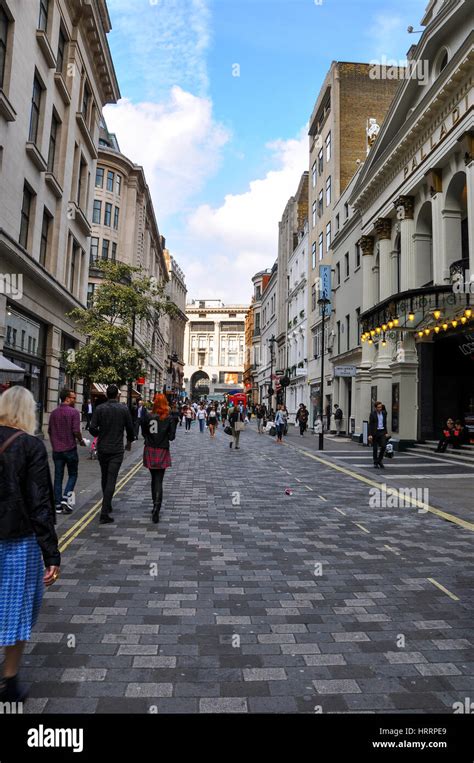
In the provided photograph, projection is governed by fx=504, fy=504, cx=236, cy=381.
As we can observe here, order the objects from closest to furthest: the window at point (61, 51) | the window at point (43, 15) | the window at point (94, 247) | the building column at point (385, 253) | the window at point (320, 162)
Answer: the window at point (43, 15), the window at point (61, 51), the building column at point (385, 253), the window at point (320, 162), the window at point (94, 247)

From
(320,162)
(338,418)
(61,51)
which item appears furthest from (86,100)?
(338,418)

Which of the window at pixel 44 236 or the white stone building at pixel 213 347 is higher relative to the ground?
the white stone building at pixel 213 347

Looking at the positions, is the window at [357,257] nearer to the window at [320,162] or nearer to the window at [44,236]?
the window at [320,162]

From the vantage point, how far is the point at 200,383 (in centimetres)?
13188

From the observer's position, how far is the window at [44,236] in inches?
817

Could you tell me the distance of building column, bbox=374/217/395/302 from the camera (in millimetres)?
24062

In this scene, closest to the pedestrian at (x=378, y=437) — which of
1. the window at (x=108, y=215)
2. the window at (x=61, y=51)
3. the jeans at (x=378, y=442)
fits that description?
the jeans at (x=378, y=442)

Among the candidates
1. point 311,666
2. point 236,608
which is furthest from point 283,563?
point 311,666

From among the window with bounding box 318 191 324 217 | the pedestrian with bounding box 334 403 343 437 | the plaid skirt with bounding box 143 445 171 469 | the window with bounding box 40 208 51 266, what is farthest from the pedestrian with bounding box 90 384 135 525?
the window with bounding box 318 191 324 217

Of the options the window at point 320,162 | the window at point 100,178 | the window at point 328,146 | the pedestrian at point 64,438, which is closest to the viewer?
the pedestrian at point 64,438

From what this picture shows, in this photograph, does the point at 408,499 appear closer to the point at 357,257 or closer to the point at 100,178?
the point at 357,257

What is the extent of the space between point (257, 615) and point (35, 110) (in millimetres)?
20639

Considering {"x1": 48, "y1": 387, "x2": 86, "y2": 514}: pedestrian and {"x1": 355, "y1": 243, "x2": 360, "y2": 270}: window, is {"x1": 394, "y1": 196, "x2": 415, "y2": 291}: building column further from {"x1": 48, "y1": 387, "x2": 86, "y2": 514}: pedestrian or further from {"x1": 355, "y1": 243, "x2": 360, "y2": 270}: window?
{"x1": 48, "y1": 387, "x2": 86, "y2": 514}: pedestrian
